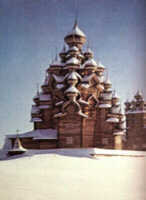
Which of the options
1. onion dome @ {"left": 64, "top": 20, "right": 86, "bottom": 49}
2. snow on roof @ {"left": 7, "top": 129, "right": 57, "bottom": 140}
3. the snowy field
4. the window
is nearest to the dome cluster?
onion dome @ {"left": 64, "top": 20, "right": 86, "bottom": 49}

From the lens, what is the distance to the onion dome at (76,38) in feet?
47.9

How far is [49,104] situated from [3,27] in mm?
7913

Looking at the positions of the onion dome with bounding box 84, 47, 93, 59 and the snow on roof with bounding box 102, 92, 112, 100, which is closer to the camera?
the snow on roof with bounding box 102, 92, 112, 100

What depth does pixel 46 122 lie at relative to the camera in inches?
561

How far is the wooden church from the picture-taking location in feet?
41.0

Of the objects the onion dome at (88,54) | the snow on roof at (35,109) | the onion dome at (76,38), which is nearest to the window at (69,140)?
the snow on roof at (35,109)

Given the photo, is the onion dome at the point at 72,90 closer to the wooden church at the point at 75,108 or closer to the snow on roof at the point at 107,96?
the wooden church at the point at 75,108

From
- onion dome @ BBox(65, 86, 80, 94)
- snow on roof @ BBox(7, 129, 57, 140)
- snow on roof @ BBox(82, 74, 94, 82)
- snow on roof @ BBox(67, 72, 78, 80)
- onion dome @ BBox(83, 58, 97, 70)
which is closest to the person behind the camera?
onion dome @ BBox(65, 86, 80, 94)

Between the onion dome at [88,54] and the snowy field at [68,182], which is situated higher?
the onion dome at [88,54]

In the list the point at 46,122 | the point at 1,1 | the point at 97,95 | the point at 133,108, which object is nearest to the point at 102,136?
the point at 97,95

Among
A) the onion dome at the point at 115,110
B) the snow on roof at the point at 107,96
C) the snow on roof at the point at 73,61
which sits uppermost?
the snow on roof at the point at 73,61

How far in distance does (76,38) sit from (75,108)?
4.49 meters

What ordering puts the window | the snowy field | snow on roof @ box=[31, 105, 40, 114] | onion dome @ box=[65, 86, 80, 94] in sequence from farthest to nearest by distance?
snow on roof @ box=[31, 105, 40, 114]
onion dome @ box=[65, 86, 80, 94]
the window
the snowy field

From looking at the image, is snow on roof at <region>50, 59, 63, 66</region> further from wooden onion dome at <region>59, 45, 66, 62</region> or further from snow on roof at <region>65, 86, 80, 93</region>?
snow on roof at <region>65, 86, 80, 93</region>
